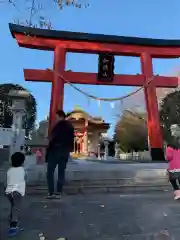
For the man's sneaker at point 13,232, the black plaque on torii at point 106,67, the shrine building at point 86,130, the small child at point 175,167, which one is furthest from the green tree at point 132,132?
the man's sneaker at point 13,232

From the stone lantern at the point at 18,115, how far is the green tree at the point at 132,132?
29.7m

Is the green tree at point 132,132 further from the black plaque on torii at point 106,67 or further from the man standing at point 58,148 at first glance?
the man standing at point 58,148

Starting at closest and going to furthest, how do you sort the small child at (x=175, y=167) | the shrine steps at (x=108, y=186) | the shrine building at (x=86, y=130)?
1. the small child at (x=175, y=167)
2. the shrine steps at (x=108, y=186)
3. the shrine building at (x=86, y=130)

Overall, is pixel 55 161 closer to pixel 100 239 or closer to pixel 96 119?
pixel 100 239

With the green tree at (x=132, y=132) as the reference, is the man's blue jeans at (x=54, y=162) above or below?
below

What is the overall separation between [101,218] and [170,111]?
3011 centimetres

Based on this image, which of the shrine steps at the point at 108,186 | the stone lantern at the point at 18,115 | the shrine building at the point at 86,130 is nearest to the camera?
the shrine steps at the point at 108,186

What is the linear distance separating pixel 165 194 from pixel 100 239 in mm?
3186

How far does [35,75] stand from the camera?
1831 centimetres

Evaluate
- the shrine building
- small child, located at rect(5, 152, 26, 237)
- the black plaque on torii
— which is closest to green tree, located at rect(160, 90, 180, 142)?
the shrine building

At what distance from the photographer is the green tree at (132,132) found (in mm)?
40966

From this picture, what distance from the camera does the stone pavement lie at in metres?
3.63

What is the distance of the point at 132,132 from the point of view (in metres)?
41.3

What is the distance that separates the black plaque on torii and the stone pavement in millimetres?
13910
